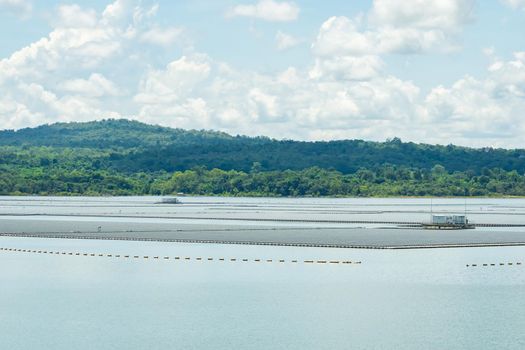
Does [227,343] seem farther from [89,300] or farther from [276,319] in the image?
[89,300]

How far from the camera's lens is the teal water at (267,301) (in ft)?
150

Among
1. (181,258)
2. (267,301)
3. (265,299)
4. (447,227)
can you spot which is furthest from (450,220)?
(267,301)

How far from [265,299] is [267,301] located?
2.79 ft

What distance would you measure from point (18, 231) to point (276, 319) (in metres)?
62.7

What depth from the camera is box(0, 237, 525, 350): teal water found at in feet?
150

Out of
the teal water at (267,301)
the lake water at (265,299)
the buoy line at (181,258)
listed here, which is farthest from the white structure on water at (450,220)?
the buoy line at (181,258)

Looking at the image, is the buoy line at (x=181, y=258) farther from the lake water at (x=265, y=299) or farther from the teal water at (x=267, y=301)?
the teal water at (x=267, y=301)

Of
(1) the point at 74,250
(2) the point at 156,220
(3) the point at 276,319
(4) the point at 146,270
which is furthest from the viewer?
(2) the point at 156,220

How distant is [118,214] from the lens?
5876 inches

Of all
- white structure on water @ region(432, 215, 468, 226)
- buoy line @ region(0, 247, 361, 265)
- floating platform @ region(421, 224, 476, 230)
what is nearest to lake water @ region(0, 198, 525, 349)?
buoy line @ region(0, 247, 361, 265)

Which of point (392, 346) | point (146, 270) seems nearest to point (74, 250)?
point (146, 270)

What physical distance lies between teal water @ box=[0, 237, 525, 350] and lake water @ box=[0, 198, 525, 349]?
72 mm

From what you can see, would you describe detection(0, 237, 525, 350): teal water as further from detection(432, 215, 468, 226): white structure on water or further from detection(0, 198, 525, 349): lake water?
detection(432, 215, 468, 226): white structure on water

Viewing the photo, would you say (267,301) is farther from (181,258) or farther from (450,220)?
(450,220)
